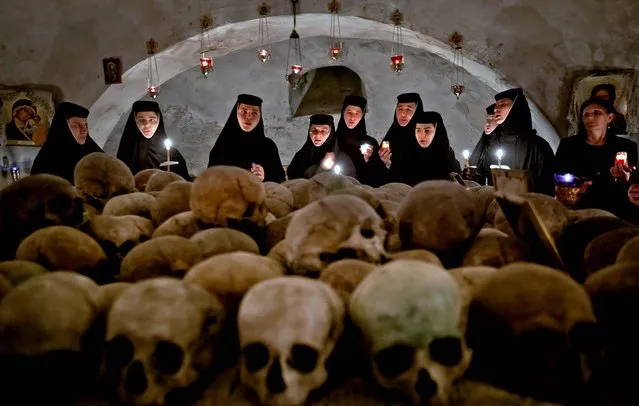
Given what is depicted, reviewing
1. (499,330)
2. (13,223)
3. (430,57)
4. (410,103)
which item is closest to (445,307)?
(499,330)

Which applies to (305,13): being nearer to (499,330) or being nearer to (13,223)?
(13,223)

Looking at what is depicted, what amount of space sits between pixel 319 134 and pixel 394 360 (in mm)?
3837

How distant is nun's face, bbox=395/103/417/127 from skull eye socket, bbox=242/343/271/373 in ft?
15.3

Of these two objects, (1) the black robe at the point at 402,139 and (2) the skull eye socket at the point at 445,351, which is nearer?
(2) the skull eye socket at the point at 445,351

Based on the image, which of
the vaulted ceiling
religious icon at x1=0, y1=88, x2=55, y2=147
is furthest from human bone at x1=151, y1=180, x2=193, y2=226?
religious icon at x1=0, y1=88, x2=55, y2=147

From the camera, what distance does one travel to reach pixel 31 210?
66.5 inches

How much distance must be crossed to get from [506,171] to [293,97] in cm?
863

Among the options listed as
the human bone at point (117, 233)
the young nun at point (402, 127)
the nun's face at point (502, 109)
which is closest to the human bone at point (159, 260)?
the human bone at point (117, 233)

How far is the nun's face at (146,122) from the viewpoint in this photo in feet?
16.0

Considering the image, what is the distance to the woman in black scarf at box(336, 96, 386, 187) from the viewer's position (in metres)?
4.99

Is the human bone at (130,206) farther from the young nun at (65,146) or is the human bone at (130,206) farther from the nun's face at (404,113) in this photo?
the nun's face at (404,113)

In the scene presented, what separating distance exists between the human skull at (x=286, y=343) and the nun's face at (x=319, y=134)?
379cm

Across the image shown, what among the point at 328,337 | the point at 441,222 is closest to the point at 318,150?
the point at 441,222

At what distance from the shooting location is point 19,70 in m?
6.23
